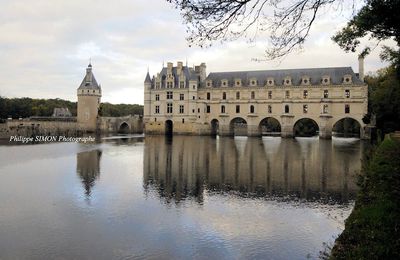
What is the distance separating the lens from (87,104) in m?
70.1

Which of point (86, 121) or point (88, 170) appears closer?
point (88, 170)

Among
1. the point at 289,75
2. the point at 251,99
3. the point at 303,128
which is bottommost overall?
the point at 303,128

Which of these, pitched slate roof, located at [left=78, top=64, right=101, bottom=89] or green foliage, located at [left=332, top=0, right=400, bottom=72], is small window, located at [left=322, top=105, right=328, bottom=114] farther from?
pitched slate roof, located at [left=78, top=64, right=101, bottom=89]

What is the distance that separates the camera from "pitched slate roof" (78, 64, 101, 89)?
70400mm

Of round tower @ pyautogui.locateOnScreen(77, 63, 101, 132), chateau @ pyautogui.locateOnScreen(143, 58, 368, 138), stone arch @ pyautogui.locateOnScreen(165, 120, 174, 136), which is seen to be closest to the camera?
chateau @ pyautogui.locateOnScreen(143, 58, 368, 138)

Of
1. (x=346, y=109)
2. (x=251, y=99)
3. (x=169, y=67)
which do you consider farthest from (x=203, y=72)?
(x=346, y=109)

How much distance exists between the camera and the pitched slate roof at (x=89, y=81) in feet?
231

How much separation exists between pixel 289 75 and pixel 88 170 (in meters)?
42.1

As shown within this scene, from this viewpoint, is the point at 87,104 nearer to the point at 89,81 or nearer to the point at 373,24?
the point at 89,81

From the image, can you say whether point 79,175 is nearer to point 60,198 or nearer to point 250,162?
point 60,198

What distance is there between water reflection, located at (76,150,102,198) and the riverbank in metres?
9.22

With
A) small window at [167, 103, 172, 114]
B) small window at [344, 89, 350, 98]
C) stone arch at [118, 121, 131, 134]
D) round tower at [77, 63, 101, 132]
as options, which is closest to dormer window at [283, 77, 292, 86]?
small window at [344, 89, 350, 98]

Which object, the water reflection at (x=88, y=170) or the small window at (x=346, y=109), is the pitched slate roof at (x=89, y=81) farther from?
the water reflection at (x=88, y=170)

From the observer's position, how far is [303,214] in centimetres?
1120
